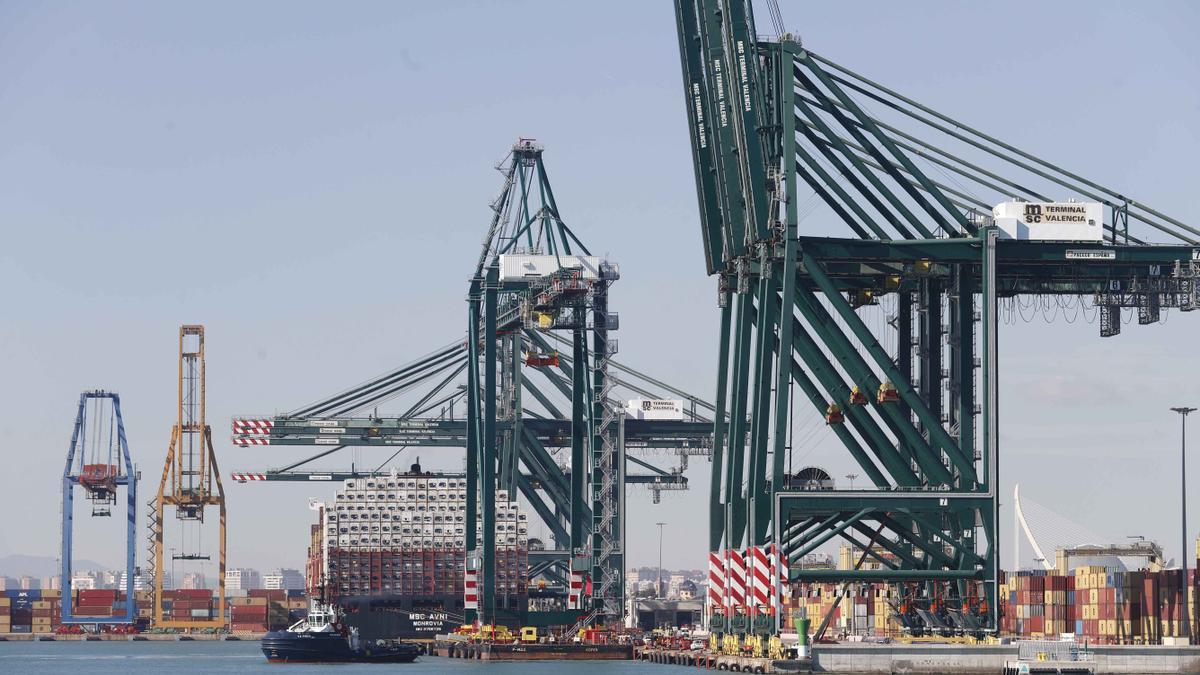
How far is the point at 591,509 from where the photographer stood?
9356cm

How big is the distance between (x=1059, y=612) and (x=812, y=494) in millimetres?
29012

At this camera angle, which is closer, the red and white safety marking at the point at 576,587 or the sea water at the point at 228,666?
the sea water at the point at 228,666

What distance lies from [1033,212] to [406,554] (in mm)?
58605

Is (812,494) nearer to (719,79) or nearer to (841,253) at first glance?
(841,253)

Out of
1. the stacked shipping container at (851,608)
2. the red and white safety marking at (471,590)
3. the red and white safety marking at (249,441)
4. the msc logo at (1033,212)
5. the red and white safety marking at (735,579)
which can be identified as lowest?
the stacked shipping container at (851,608)

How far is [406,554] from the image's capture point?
115m

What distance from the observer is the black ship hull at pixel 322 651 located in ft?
299

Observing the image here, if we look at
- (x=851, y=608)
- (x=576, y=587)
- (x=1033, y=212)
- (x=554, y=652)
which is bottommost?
(x=554, y=652)

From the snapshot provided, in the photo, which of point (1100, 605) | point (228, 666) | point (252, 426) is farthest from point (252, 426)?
point (1100, 605)

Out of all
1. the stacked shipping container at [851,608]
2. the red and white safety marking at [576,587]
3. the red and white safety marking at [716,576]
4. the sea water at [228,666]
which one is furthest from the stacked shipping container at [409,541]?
the red and white safety marking at [716,576]

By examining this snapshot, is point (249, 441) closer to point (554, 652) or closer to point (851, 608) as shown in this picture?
point (851, 608)

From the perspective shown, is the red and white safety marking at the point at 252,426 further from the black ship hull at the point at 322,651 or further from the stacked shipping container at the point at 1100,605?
the stacked shipping container at the point at 1100,605

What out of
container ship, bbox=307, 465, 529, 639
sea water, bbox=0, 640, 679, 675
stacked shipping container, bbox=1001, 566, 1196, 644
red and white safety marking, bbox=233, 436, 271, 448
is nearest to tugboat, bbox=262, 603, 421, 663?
sea water, bbox=0, 640, 679, 675

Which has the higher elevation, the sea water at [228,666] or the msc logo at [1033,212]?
the msc logo at [1033,212]
